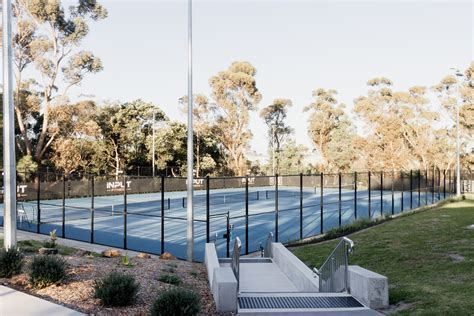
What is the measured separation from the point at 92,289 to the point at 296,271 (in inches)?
185

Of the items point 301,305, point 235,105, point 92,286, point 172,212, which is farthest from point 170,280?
point 235,105

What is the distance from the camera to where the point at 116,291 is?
616 cm

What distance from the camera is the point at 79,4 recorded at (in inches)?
1784

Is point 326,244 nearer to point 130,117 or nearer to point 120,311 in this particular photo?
point 120,311

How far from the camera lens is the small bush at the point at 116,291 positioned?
242 inches

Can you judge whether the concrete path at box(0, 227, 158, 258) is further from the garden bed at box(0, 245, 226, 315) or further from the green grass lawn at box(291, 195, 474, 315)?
the green grass lawn at box(291, 195, 474, 315)

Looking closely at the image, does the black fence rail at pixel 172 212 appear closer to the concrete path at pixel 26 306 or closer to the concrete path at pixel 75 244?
the concrete path at pixel 75 244

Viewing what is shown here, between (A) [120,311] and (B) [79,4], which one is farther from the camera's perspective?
(B) [79,4]

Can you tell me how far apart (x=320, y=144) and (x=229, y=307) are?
67.6 m

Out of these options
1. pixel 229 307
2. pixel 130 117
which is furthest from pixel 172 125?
pixel 229 307

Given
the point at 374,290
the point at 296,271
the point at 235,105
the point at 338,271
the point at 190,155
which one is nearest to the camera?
the point at 374,290

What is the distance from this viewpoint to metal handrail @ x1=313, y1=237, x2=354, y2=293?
736cm

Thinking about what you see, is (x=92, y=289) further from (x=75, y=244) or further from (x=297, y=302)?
(x=75, y=244)

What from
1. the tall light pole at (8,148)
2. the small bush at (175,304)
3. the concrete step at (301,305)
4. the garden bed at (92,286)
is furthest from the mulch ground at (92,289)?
the tall light pole at (8,148)
